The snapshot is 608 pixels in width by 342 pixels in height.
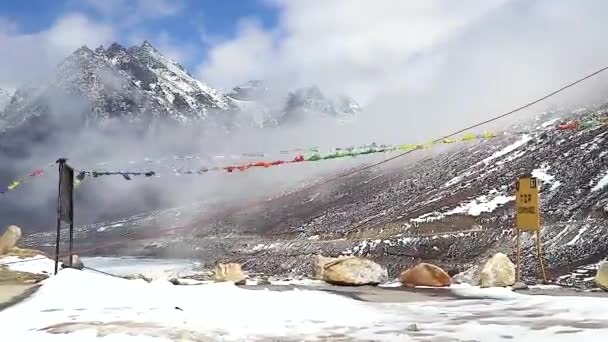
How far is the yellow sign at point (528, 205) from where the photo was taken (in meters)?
13.2

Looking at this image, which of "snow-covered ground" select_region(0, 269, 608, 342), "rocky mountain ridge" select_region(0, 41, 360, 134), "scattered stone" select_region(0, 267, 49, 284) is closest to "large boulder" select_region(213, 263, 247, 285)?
"snow-covered ground" select_region(0, 269, 608, 342)

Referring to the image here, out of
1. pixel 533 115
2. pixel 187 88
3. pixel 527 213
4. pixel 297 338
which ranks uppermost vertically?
pixel 187 88

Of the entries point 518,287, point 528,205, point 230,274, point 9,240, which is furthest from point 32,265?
point 528,205

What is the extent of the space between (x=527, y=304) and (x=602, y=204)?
21269 mm

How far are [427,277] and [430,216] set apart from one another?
2076 centimetres

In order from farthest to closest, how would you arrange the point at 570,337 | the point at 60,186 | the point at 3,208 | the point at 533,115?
the point at 3,208
the point at 533,115
the point at 60,186
the point at 570,337

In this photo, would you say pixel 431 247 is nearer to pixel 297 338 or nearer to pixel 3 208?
pixel 297 338

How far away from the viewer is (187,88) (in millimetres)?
117688

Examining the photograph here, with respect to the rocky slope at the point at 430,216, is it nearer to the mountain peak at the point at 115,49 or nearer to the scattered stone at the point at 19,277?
the scattered stone at the point at 19,277

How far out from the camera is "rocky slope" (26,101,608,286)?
26828 mm

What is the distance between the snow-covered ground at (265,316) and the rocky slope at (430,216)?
1117 cm

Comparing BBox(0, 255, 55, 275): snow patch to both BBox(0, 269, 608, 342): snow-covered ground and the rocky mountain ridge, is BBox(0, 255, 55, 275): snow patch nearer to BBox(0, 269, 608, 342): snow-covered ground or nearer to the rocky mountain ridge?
BBox(0, 269, 608, 342): snow-covered ground

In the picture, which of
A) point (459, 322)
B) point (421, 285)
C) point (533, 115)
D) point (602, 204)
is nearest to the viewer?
point (459, 322)

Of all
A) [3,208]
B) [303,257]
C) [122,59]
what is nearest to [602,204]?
A: [303,257]
